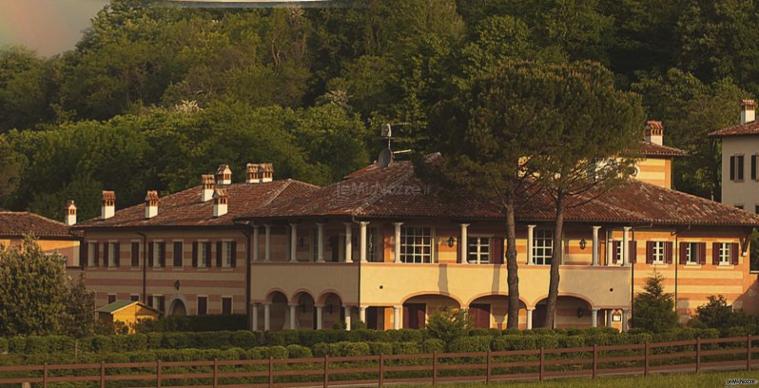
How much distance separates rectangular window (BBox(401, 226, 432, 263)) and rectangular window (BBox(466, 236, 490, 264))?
1.80m

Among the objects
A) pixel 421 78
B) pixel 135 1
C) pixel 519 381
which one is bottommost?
pixel 519 381

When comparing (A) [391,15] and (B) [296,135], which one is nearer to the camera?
(B) [296,135]

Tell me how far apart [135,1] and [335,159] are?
341 feet

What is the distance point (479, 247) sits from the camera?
237ft

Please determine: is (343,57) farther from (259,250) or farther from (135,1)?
(135,1)

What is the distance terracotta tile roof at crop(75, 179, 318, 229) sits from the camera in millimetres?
83250

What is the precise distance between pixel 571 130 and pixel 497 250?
595 centimetres

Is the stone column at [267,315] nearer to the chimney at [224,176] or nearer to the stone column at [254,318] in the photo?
the stone column at [254,318]

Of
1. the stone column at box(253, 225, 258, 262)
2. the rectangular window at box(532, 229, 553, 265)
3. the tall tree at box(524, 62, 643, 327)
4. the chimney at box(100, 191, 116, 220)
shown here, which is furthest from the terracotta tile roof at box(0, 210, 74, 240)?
the tall tree at box(524, 62, 643, 327)

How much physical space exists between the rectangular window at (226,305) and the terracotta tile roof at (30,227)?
20.0m

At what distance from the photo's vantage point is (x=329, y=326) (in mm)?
72312

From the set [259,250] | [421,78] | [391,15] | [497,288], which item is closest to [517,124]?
[497,288]

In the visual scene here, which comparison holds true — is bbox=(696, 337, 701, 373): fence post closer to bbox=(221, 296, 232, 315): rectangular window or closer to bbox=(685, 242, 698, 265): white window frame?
bbox=(685, 242, 698, 265): white window frame

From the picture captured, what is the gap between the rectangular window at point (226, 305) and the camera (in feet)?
263
